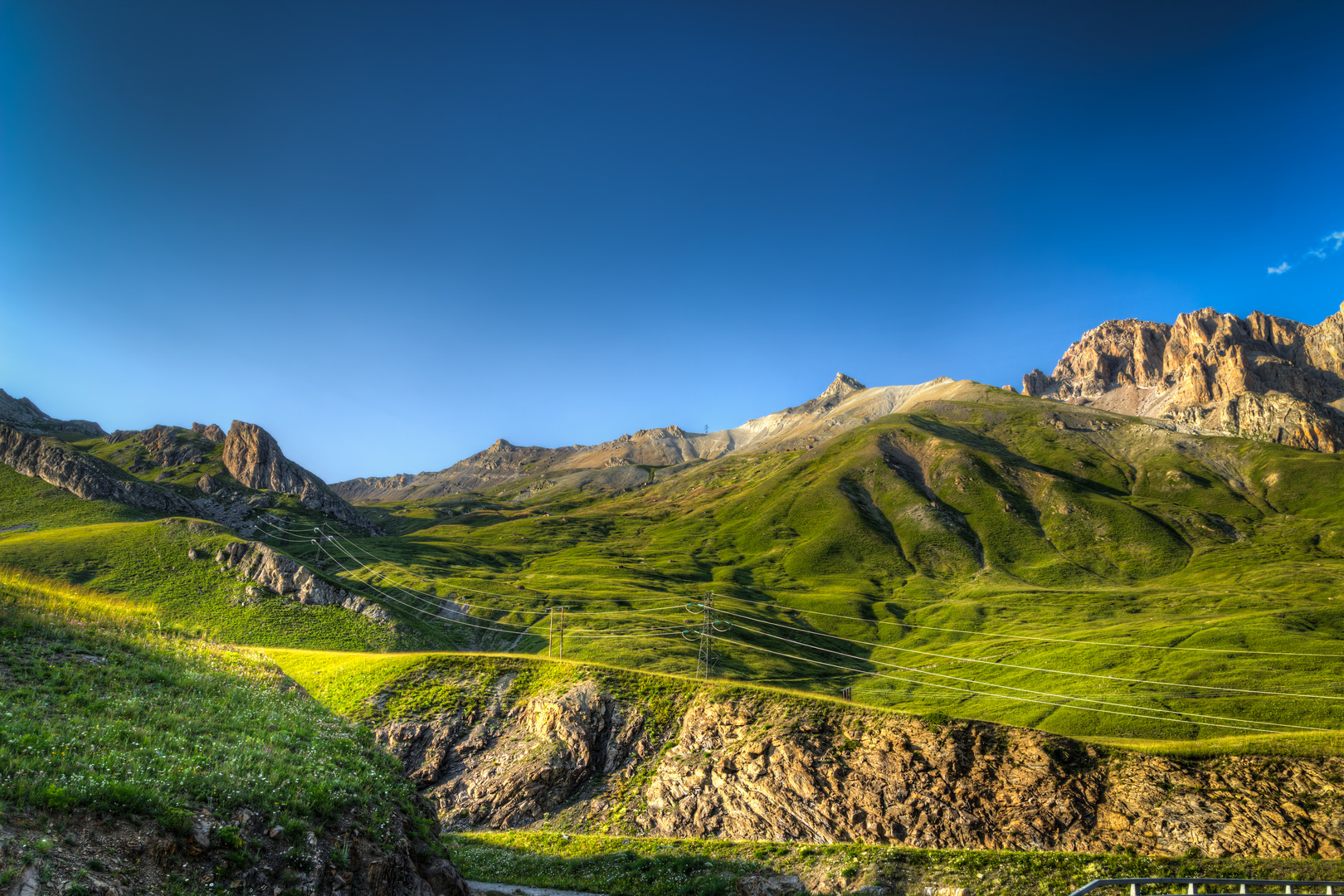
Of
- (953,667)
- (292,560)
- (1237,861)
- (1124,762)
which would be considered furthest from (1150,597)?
(292,560)

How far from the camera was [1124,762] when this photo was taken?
39.5 metres

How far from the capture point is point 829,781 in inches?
1816

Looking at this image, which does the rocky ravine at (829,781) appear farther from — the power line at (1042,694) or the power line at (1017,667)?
the power line at (1017,667)

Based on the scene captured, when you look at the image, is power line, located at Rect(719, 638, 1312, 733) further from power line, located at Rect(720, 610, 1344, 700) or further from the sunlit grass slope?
the sunlit grass slope

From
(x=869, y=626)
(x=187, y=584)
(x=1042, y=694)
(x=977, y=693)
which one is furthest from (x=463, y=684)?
(x=869, y=626)

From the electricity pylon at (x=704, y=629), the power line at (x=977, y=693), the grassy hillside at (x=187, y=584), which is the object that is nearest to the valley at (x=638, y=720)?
the grassy hillside at (x=187, y=584)

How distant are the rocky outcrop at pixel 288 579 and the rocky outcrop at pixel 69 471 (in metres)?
59.7

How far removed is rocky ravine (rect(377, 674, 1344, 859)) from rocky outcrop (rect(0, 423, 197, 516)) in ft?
451

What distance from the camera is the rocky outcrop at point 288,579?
104 m

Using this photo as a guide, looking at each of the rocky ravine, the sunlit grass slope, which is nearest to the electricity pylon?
the sunlit grass slope

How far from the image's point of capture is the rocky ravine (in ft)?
117

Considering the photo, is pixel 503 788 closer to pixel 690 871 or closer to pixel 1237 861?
pixel 690 871

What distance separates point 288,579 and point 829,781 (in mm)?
97741

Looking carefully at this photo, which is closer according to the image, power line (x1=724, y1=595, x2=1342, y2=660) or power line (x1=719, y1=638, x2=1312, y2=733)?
power line (x1=719, y1=638, x2=1312, y2=733)
